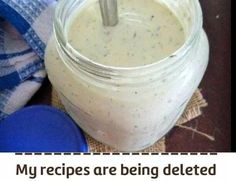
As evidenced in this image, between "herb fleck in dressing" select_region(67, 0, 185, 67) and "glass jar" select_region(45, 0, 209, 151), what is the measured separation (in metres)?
0.01

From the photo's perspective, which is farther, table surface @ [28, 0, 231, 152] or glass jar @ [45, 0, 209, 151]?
table surface @ [28, 0, 231, 152]

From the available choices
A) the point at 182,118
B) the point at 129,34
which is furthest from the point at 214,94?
the point at 129,34

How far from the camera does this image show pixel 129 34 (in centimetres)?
47

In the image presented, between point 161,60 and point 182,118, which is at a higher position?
point 161,60

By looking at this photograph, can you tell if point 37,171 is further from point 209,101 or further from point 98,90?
point 209,101

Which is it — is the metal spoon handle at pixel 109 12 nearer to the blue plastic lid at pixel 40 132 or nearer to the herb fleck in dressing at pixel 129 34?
the herb fleck in dressing at pixel 129 34

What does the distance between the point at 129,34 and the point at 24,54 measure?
0.15m

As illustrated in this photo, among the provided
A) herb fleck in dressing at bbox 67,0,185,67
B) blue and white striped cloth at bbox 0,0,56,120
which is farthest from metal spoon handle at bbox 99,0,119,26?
blue and white striped cloth at bbox 0,0,56,120

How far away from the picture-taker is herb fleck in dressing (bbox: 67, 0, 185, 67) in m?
0.45

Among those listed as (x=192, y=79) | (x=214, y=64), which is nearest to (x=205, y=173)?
(x=192, y=79)

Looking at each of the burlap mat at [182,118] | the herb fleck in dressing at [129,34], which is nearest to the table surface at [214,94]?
the burlap mat at [182,118]

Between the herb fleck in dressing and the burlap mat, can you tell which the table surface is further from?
the herb fleck in dressing

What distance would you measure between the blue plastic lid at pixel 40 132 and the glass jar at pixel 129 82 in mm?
38

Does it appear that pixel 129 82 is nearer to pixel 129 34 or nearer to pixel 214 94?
pixel 129 34
